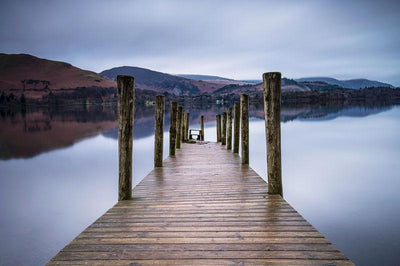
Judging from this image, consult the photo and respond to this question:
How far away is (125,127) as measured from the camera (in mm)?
5070

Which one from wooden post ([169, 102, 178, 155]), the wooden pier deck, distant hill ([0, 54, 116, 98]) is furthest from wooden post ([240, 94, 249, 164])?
distant hill ([0, 54, 116, 98])

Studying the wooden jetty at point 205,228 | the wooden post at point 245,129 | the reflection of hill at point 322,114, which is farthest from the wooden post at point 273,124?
the reflection of hill at point 322,114

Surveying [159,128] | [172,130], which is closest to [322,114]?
[172,130]

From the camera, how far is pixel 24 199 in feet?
35.6

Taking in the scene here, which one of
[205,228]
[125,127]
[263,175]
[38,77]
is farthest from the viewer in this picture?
[38,77]

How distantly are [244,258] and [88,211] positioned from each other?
801 centimetres

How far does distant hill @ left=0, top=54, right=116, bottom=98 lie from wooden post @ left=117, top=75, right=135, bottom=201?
113753 mm

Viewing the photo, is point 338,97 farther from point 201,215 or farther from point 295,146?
point 201,215

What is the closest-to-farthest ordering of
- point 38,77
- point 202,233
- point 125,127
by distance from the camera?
point 202,233, point 125,127, point 38,77

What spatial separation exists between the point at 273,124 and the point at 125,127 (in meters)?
2.72

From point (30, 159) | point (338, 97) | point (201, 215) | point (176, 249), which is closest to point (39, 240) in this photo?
point (201, 215)

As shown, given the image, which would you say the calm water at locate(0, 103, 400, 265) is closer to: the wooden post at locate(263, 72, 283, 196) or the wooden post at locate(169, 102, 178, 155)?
the wooden post at locate(263, 72, 283, 196)

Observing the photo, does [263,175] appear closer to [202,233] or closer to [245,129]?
[245,129]

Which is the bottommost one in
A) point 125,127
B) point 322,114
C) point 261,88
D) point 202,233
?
point 202,233
